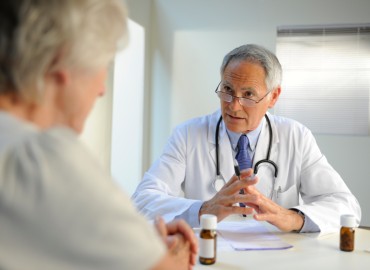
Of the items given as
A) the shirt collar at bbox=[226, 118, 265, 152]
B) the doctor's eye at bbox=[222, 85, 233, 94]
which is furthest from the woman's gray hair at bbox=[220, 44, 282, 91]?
the shirt collar at bbox=[226, 118, 265, 152]

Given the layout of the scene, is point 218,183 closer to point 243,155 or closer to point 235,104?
point 243,155

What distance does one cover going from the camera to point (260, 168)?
2.09 m

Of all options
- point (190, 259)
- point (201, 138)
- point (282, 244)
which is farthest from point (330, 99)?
point (190, 259)

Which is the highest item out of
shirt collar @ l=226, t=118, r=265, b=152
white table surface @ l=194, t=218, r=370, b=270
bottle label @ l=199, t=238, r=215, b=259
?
shirt collar @ l=226, t=118, r=265, b=152

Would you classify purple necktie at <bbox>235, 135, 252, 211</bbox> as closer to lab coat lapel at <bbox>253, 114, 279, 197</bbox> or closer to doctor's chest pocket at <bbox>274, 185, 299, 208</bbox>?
lab coat lapel at <bbox>253, 114, 279, 197</bbox>

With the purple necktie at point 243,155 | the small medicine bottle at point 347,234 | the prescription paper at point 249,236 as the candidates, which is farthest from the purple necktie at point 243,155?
the small medicine bottle at point 347,234

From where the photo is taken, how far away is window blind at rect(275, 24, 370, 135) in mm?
3934

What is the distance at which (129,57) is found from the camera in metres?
3.81

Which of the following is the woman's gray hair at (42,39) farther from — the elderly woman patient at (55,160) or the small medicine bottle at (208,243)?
the small medicine bottle at (208,243)

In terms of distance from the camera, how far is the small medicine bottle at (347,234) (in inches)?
55.5

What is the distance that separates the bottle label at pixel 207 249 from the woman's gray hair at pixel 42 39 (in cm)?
73

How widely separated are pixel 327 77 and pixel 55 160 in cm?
381

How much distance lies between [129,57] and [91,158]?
330 centimetres

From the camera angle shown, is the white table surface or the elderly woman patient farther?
the white table surface
